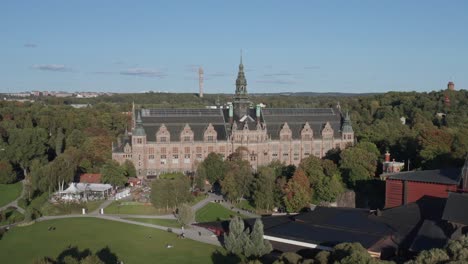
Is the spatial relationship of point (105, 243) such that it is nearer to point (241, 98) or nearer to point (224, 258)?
point (224, 258)

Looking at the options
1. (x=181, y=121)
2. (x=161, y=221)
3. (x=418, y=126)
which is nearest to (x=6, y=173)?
(x=181, y=121)

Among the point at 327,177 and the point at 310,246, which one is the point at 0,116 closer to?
the point at 327,177

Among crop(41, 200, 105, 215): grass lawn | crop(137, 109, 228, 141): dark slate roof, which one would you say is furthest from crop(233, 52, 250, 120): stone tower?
crop(41, 200, 105, 215): grass lawn

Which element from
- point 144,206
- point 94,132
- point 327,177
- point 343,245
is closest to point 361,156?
point 327,177

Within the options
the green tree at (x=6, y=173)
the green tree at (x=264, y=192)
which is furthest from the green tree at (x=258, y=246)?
the green tree at (x=6, y=173)

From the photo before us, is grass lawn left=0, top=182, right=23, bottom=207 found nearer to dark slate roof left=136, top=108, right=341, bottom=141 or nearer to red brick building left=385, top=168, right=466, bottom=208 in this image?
dark slate roof left=136, top=108, right=341, bottom=141

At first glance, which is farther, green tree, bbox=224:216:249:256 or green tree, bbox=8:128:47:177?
green tree, bbox=8:128:47:177
